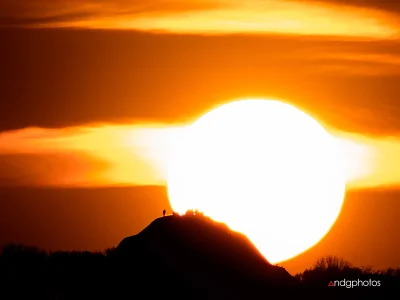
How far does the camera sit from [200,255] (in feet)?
260

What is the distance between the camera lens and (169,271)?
256 feet

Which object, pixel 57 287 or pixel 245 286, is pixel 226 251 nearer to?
pixel 245 286

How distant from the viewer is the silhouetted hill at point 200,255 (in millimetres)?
78250

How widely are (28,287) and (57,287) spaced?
4.95 ft

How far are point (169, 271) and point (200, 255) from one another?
215cm

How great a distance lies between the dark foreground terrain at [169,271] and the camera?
77562 millimetres

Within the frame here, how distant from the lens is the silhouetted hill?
78250 mm

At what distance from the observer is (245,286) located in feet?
259

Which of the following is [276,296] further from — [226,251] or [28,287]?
[28,287]

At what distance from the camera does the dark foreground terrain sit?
77.6 metres

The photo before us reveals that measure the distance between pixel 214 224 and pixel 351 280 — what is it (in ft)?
38.6

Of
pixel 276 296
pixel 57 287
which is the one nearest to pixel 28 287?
pixel 57 287

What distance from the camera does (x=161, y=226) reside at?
259ft

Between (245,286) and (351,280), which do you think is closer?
(245,286)
